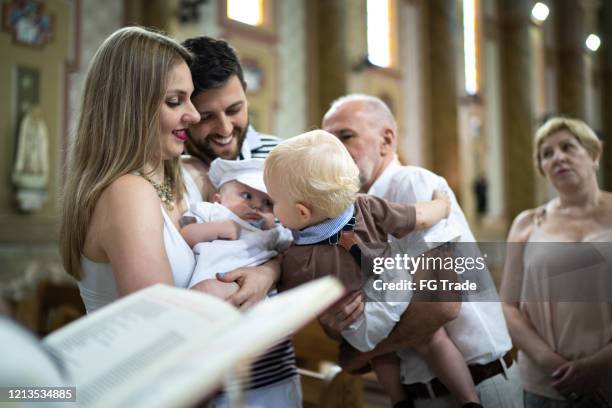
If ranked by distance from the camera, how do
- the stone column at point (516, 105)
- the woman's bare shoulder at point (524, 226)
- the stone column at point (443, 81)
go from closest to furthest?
the woman's bare shoulder at point (524, 226)
the stone column at point (443, 81)
the stone column at point (516, 105)

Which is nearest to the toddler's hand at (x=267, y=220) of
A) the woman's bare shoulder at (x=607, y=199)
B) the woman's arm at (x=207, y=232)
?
the woman's arm at (x=207, y=232)

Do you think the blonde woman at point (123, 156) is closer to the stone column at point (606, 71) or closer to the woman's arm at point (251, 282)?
the woman's arm at point (251, 282)

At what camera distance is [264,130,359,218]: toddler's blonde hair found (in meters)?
1.76

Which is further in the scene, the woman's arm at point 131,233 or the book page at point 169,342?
the woman's arm at point 131,233

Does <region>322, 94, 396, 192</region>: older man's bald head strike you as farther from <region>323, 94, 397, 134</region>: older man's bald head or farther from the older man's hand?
the older man's hand

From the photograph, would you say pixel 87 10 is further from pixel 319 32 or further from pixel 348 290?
pixel 348 290

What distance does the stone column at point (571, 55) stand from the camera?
18.4 meters

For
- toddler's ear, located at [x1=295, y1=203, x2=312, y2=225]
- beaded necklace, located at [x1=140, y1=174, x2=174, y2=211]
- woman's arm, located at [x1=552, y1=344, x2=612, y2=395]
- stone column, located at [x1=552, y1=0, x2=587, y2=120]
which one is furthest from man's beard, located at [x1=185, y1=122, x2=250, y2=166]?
stone column, located at [x1=552, y1=0, x2=587, y2=120]

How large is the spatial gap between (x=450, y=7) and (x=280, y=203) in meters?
13.5

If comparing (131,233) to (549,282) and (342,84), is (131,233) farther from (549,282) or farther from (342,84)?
(342,84)

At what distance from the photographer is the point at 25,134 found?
24.2 feet

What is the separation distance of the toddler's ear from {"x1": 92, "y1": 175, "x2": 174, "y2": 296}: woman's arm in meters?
0.41

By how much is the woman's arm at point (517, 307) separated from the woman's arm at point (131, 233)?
1.54 metres

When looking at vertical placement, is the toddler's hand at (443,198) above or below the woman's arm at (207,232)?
above
